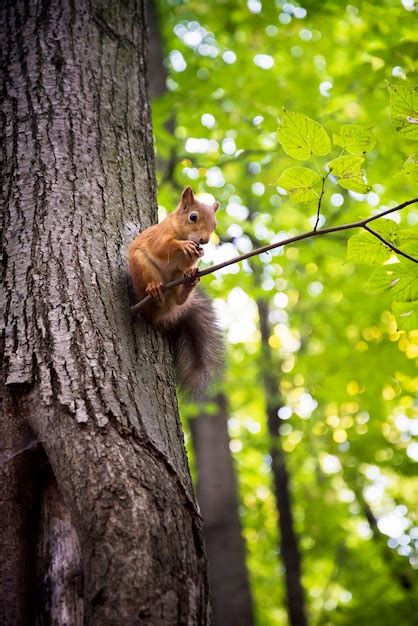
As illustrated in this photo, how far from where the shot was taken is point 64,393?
1.75m

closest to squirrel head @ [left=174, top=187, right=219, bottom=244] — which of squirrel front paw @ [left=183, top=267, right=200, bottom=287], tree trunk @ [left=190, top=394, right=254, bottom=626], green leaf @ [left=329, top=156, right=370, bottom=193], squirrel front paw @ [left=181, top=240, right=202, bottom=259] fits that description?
squirrel front paw @ [left=181, top=240, right=202, bottom=259]

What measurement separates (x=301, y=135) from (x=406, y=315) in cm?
77

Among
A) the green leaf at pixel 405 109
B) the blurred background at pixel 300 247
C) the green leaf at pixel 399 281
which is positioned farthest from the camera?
the blurred background at pixel 300 247

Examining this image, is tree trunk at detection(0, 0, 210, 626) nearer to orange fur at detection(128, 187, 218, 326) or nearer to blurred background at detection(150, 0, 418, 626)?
orange fur at detection(128, 187, 218, 326)

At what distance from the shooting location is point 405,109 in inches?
74.7

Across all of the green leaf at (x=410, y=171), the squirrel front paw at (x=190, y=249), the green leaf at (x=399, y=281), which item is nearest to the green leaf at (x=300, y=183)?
the green leaf at (x=410, y=171)

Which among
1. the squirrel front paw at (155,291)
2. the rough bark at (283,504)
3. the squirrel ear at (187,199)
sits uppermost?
the squirrel ear at (187,199)

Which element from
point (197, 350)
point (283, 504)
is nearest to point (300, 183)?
point (197, 350)

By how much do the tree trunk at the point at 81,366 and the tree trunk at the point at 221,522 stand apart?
4.27 metres

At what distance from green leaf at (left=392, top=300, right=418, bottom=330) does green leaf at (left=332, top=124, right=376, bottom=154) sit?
0.58 metres

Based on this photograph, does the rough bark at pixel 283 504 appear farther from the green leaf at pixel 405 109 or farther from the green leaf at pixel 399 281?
the green leaf at pixel 405 109

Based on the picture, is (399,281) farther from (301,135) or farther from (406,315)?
(301,135)

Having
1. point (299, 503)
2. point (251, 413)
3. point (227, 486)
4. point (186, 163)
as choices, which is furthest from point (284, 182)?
point (251, 413)

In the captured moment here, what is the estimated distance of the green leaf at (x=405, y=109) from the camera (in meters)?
1.87
